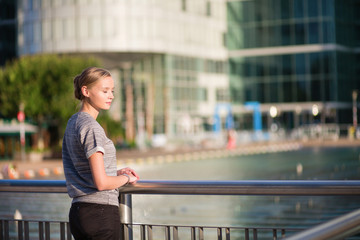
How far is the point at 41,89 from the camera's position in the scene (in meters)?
47.9

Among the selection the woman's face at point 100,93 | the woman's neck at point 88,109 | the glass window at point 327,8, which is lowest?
the woman's neck at point 88,109

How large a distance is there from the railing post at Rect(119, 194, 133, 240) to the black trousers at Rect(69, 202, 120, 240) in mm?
602

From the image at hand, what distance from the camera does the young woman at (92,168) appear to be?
4250 millimetres

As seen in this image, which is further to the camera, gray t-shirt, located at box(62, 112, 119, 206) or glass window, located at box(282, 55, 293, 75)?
glass window, located at box(282, 55, 293, 75)

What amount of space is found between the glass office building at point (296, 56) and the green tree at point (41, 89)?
1346 inches

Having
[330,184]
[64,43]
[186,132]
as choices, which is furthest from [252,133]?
[330,184]

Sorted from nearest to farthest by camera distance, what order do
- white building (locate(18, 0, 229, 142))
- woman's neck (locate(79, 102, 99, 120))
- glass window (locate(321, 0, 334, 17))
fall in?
woman's neck (locate(79, 102, 99, 120)), white building (locate(18, 0, 229, 142)), glass window (locate(321, 0, 334, 17))

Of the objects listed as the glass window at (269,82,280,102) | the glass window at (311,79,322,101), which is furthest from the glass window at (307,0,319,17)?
the glass window at (269,82,280,102)

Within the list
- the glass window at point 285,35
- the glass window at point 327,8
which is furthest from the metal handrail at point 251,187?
the glass window at point 285,35

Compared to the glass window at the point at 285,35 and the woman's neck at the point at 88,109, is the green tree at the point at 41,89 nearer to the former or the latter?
the glass window at the point at 285,35

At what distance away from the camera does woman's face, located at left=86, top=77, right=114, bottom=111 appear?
4.45 metres

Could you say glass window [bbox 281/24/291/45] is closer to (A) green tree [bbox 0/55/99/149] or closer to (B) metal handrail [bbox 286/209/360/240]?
(A) green tree [bbox 0/55/99/149]

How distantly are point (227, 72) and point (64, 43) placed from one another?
70.5 feet

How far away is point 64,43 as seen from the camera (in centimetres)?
6788
